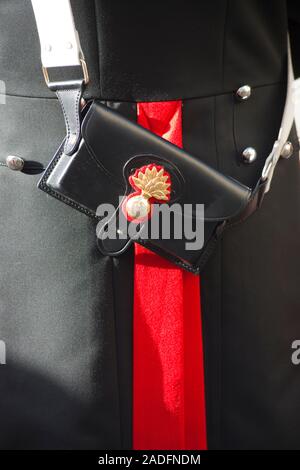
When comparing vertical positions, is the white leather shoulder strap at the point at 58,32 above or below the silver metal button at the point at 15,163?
above

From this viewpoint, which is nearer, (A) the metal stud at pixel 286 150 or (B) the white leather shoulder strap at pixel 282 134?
(B) the white leather shoulder strap at pixel 282 134

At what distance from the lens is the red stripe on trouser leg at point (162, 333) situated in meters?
1.01

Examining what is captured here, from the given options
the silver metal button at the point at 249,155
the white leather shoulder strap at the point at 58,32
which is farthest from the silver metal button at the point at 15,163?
the silver metal button at the point at 249,155

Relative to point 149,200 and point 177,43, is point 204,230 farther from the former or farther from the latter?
point 177,43

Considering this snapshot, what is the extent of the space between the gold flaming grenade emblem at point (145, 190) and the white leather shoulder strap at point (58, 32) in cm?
19

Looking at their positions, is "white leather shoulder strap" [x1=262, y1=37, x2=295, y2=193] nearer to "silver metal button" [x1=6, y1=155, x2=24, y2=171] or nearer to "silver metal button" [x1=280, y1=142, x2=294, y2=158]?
"silver metal button" [x1=280, y1=142, x2=294, y2=158]

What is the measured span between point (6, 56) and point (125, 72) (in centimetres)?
18

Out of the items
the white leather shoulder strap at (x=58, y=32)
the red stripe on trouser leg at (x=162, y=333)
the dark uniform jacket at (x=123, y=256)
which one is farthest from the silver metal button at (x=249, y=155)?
the white leather shoulder strap at (x=58, y=32)

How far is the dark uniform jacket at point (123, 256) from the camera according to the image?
39.1 inches

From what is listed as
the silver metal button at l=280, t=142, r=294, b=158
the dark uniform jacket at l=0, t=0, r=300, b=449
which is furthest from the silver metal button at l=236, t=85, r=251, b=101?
the silver metal button at l=280, t=142, r=294, b=158

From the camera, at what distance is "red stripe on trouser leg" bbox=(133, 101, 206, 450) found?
3.33 ft

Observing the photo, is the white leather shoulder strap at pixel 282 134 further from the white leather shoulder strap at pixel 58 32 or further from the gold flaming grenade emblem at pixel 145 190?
the white leather shoulder strap at pixel 58 32

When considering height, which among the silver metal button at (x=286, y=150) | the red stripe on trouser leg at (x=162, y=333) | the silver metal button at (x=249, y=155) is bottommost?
the red stripe on trouser leg at (x=162, y=333)

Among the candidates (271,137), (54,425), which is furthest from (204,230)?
(54,425)
